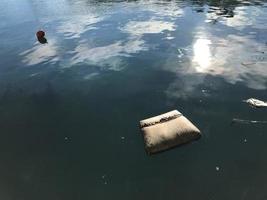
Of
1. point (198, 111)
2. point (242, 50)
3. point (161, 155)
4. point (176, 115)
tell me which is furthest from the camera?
point (242, 50)

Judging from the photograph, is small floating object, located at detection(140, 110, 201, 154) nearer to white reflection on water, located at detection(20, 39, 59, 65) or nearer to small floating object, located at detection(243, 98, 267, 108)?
small floating object, located at detection(243, 98, 267, 108)

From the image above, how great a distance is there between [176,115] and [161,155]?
1682mm

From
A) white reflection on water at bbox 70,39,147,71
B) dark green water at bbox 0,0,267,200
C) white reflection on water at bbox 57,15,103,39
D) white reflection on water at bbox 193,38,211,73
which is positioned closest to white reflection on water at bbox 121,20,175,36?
dark green water at bbox 0,0,267,200

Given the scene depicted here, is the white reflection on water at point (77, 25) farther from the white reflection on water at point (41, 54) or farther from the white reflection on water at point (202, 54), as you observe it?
the white reflection on water at point (202, 54)

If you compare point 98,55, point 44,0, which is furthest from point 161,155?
point 44,0

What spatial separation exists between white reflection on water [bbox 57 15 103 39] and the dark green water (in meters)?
0.15

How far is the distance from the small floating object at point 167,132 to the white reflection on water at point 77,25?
1223cm

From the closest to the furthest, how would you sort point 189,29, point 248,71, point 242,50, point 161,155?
point 161,155 → point 248,71 → point 242,50 → point 189,29

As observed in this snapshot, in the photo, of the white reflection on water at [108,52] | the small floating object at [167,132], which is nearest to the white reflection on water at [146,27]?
the white reflection on water at [108,52]

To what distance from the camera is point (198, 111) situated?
11.7 m

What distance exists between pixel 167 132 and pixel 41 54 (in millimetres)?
11043

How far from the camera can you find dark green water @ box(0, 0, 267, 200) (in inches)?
352

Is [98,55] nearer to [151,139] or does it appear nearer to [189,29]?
[189,29]

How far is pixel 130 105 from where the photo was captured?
40.8 feet
